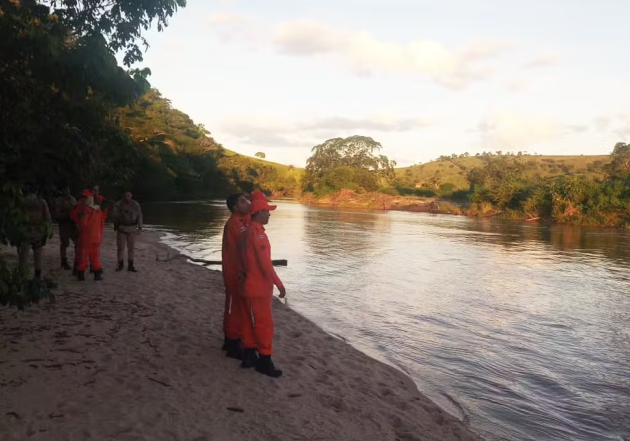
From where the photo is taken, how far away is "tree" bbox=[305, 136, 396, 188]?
104 meters

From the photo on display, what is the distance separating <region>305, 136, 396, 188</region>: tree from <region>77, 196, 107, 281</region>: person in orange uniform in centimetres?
9318

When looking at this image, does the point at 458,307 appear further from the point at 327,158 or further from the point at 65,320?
the point at 327,158

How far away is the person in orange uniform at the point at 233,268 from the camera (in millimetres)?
5559

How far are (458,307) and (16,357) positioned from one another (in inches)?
364

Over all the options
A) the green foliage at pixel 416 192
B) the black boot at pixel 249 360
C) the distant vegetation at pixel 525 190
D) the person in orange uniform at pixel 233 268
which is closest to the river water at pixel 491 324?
the black boot at pixel 249 360

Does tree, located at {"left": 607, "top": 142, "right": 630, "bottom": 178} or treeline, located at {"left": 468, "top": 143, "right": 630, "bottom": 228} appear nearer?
treeline, located at {"left": 468, "top": 143, "right": 630, "bottom": 228}

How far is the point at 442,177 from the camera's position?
370 ft

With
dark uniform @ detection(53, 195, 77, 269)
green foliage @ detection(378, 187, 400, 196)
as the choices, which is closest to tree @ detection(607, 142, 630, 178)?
green foliage @ detection(378, 187, 400, 196)

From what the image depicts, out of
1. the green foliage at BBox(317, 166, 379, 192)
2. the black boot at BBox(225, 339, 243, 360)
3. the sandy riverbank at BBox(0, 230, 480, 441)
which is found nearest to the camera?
the sandy riverbank at BBox(0, 230, 480, 441)

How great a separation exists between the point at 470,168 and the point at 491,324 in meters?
113

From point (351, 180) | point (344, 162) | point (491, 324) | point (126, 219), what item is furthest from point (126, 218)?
point (344, 162)

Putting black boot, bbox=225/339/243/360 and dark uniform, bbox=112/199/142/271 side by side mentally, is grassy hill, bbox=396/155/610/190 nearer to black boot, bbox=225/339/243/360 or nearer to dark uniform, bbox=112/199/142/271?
dark uniform, bbox=112/199/142/271

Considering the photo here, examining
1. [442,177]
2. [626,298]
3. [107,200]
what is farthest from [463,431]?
[442,177]

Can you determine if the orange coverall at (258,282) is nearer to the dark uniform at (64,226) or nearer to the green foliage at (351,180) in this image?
the dark uniform at (64,226)
